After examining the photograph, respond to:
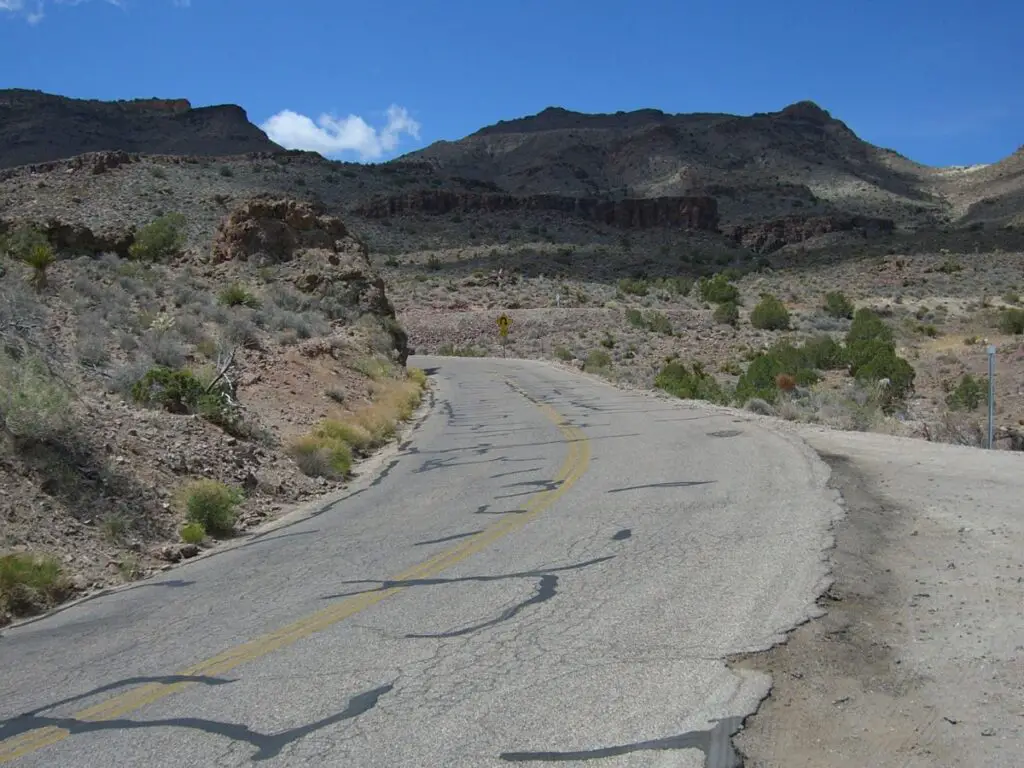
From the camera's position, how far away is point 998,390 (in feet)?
89.2

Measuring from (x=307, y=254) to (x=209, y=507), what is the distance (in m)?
24.7

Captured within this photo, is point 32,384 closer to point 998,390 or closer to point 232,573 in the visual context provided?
point 232,573

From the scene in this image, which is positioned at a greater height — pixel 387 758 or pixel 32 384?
pixel 32 384

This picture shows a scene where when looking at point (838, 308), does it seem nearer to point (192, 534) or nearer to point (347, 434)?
point (347, 434)

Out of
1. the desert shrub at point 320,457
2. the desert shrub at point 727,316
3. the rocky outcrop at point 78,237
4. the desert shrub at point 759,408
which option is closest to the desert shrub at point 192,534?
the desert shrub at point 320,457

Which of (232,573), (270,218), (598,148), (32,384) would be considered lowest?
(232,573)

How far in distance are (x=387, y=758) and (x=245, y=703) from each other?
1220 millimetres

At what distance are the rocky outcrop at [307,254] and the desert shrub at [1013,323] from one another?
1048 inches

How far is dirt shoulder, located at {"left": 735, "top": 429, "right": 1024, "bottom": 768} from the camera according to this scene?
4297 millimetres

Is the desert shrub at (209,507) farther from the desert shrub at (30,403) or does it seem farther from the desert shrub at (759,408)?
the desert shrub at (759,408)

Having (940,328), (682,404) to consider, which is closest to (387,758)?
(682,404)

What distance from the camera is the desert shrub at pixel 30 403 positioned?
10.1 metres

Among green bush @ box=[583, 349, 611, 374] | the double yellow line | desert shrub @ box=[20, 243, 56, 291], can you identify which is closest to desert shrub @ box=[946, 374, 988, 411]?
green bush @ box=[583, 349, 611, 374]

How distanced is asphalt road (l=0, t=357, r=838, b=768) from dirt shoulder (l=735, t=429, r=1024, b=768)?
251mm
